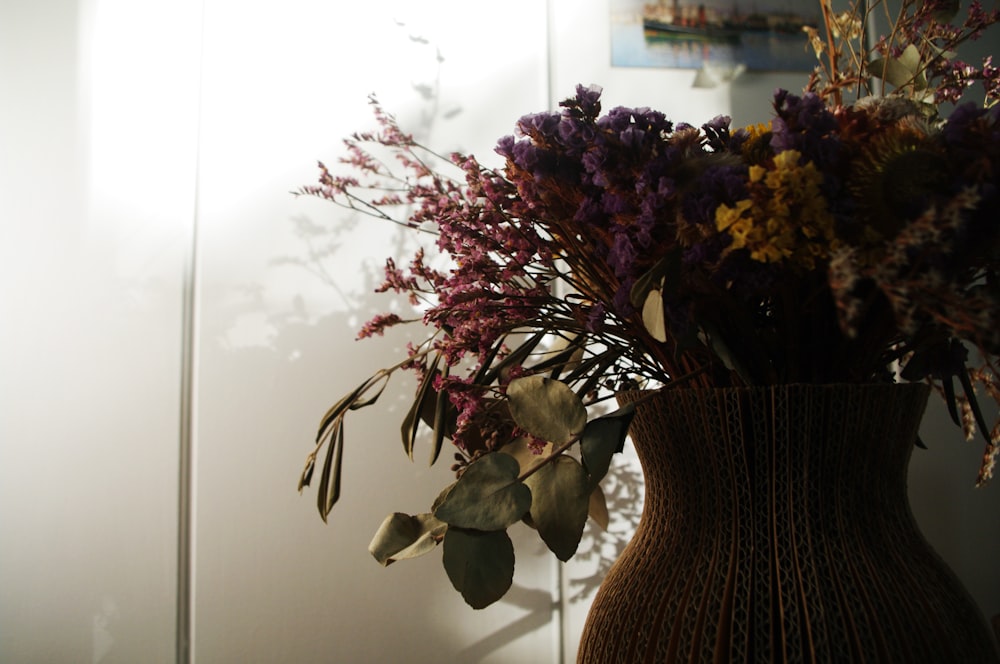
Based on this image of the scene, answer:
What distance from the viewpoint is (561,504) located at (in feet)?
1.89

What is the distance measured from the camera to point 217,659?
40.3 inches

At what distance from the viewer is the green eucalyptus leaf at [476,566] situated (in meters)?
0.57

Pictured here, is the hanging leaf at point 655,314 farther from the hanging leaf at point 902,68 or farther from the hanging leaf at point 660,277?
the hanging leaf at point 902,68

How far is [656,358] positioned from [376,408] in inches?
20.5

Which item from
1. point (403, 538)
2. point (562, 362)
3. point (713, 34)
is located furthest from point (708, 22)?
point (403, 538)

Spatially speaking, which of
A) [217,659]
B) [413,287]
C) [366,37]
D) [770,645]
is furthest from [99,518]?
[770,645]

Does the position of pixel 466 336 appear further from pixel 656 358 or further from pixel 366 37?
pixel 366 37

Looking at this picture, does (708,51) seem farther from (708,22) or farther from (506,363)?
(506,363)

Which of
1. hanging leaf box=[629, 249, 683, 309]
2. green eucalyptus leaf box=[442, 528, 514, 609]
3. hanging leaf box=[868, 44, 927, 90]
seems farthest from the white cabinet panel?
hanging leaf box=[868, 44, 927, 90]

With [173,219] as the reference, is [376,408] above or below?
below

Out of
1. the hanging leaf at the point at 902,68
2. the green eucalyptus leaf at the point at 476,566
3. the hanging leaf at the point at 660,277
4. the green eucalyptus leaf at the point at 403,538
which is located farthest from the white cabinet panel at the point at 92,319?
the hanging leaf at the point at 902,68

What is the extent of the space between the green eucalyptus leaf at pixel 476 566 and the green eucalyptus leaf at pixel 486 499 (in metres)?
0.01

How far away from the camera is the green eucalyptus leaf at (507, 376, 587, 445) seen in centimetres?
59

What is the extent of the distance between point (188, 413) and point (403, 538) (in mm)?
522
